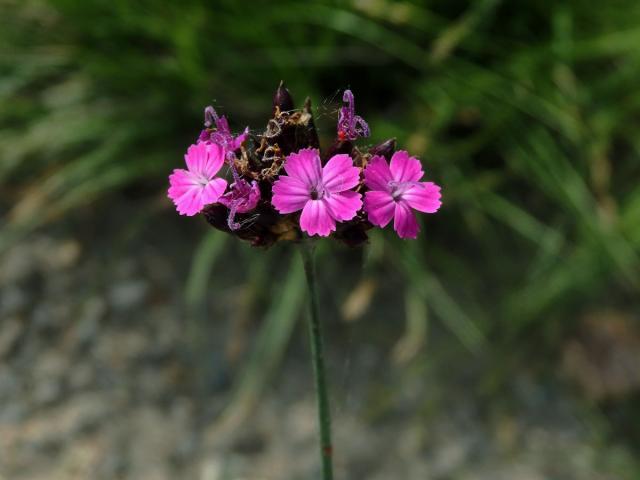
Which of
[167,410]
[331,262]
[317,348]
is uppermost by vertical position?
[331,262]

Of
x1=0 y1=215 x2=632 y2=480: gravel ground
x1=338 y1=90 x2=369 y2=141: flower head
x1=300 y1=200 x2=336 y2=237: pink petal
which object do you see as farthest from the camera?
x1=0 y1=215 x2=632 y2=480: gravel ground

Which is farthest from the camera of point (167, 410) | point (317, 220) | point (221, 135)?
point (167, 410)

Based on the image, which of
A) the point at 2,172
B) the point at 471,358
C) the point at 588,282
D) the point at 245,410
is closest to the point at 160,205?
the point at 2,172

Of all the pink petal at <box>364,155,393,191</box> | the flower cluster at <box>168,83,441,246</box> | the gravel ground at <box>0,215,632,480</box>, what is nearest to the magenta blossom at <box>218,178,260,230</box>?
the flower cluster at <box>168,83,441,246</box>

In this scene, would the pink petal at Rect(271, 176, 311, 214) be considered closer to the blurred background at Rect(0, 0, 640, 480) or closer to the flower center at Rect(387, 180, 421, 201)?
the flower center at Rect(387, 180, 421, 201)

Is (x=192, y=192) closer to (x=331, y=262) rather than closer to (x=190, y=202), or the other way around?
(x=190, y=202)

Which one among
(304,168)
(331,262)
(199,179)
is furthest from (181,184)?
(331,262)

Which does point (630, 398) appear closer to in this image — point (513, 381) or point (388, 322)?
point (513, 381)
